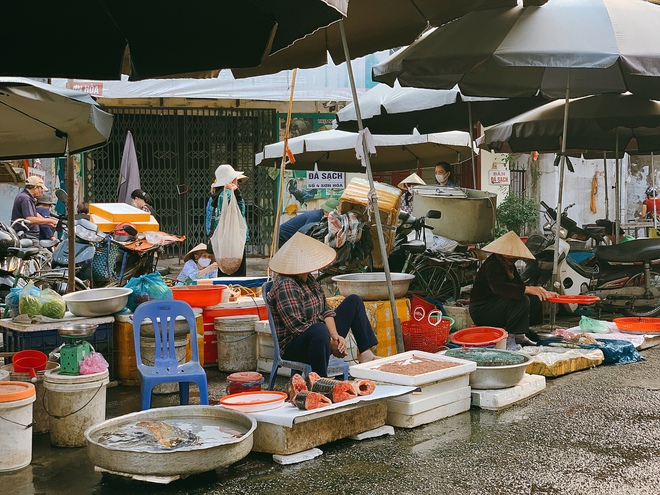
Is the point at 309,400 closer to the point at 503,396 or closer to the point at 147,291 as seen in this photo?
the point at 503,396

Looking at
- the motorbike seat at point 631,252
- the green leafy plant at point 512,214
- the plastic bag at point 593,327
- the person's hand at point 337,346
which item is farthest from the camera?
the green leafy plant at point 512,214

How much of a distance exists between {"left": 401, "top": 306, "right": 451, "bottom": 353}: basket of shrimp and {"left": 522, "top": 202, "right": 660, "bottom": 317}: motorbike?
11.1 ft

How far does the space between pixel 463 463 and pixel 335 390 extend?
0.94 meters

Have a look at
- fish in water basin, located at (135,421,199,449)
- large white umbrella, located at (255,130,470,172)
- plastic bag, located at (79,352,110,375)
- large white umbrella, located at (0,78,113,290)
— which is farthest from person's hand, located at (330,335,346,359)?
large white umbrella, located at (255,130,470,172)

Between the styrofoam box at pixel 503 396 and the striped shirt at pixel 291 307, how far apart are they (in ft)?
4.47

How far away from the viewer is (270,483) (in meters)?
4.27

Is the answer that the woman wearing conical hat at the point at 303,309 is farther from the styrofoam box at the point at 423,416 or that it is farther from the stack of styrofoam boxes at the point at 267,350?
the stack of styrofoam boxes at the point at 267,350

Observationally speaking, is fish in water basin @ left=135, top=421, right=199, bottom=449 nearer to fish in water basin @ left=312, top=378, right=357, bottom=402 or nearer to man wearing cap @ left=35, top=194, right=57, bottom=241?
fish in water basin @ left=312, top=378, right=357, bottom=402

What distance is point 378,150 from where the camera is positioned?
41.9ft

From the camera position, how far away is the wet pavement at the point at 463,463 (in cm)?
419

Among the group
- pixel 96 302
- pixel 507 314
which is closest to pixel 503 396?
pixel 507 314

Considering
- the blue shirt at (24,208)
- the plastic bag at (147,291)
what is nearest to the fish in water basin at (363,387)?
the plastic bag at (147,291)

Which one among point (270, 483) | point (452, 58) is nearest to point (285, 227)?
point (452, 58)

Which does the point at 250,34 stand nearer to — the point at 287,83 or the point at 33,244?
the point at 33,244
